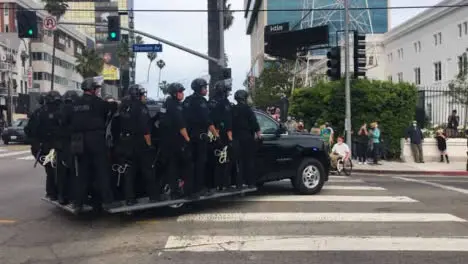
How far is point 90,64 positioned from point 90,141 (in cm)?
7815

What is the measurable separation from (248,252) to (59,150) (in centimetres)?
387

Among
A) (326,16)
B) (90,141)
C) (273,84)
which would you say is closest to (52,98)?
(90,141)

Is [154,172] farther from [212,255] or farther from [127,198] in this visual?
[212,255]

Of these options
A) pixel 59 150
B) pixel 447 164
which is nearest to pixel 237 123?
pixel 59 150

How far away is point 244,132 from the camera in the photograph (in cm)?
1061

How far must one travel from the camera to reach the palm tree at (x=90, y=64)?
83.6m

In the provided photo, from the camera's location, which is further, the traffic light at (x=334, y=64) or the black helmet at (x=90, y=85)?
the traffic light at (x=334, y=64)

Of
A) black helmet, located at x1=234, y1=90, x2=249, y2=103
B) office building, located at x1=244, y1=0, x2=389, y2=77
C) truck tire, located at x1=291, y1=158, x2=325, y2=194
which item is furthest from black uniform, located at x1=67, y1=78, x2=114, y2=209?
office building, located at x1=244, y1=0, x2=389, y2=77

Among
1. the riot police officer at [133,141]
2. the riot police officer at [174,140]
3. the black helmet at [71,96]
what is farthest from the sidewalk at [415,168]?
the black helmet at [71,96]

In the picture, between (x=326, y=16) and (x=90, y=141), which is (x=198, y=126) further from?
(x=326, y=16)

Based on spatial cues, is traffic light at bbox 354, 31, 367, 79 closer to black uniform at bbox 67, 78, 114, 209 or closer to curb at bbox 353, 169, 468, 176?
curb at bbox 353, 169, 468, 176

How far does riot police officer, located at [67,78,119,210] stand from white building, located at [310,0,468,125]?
132ft

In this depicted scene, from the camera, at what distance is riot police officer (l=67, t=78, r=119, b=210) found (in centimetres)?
865

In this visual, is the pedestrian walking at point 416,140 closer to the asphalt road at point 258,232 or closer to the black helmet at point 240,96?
the asphalt road at point 258,232
